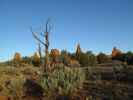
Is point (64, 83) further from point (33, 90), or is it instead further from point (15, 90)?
point (15, 90)

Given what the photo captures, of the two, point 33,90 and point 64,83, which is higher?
point 64,83

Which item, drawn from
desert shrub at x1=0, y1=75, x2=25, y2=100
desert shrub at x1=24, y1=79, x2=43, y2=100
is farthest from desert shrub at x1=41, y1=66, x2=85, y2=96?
desert shrub at x1=0, y1=75, x2=25, y2=100

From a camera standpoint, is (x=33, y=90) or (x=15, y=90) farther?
(x=33, y=90)

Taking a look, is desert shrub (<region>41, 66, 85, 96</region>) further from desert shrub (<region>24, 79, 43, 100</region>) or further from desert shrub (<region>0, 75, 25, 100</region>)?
desert shrub (<region>0, 75, 25, 100</region>)

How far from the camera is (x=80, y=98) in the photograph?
1185 cm

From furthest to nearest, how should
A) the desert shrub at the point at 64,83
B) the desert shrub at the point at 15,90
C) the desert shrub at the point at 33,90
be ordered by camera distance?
the desert shrub at the point at 33,90 → the desert shrub at the point at 15,90 → the desert shrub at the point at 64,83

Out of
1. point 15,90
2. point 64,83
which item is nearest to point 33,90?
point 15,90

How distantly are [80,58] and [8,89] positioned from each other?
38118mm

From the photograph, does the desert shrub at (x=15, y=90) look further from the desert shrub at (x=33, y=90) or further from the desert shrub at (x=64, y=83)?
the desert shrub at (x=64, y=83)

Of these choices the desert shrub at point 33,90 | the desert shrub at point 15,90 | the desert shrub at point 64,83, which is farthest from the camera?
the desert shrub at point 33,90

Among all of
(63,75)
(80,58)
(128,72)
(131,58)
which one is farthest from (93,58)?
(63,75)

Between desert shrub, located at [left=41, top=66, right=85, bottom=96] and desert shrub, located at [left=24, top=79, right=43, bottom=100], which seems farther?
desert shrub, located at [left=24, top=79, right=43, bottom=100]

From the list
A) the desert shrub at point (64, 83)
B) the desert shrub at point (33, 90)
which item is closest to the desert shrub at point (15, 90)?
the desert shrub at point (33, 90)

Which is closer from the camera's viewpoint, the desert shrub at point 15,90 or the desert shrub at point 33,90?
the desert shrub at point 15,90
